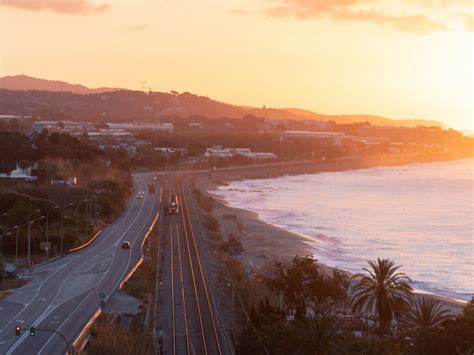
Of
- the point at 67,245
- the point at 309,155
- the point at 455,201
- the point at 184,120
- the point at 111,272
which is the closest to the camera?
the point at 111,272

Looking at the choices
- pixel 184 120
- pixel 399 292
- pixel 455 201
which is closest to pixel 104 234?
pixel 399 292

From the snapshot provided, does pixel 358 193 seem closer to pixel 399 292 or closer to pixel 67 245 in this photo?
pixel 67 245

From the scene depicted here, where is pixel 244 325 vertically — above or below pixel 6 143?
below

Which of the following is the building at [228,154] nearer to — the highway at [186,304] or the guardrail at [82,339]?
the highway at [186,304]

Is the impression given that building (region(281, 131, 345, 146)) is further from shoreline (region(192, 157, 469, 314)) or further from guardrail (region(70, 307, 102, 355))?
guardrail (region(70, 307, 102, 355))

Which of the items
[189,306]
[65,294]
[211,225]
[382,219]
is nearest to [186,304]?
[189,306]

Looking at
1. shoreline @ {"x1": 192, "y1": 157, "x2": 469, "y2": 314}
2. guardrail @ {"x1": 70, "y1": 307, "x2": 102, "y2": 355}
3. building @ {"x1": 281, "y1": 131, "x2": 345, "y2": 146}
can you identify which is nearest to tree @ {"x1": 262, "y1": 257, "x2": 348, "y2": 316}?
shoreline @ {"x1": 192, "y1": 157, "x2": 469, "y2": 314}

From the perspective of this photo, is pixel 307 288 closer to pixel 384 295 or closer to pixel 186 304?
pixel 186 304
